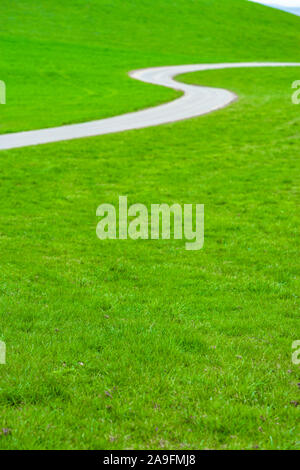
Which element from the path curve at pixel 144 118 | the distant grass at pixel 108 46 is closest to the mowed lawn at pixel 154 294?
the path curve at pixel 144 118

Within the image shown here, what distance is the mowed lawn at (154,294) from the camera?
5.64m

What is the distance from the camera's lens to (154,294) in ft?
29.8

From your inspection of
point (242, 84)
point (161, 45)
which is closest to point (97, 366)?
point (242, 84)

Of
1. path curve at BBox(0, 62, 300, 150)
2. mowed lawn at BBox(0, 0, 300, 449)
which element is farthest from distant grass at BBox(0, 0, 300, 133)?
mowed lawn at BBox(0, 0, 300, 449)

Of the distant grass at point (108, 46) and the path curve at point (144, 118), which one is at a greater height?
the distant grass at point (108, 46)

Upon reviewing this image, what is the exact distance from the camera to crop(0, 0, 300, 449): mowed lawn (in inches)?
222

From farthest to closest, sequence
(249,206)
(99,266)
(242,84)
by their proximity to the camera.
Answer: (242,84) → (249,206) → (99,266)

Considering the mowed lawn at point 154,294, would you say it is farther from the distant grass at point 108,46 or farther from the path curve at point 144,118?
the distant grass at point 108,46

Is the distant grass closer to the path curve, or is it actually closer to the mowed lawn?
the path curve

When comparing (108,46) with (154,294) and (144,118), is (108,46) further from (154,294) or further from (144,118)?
(154,294)
